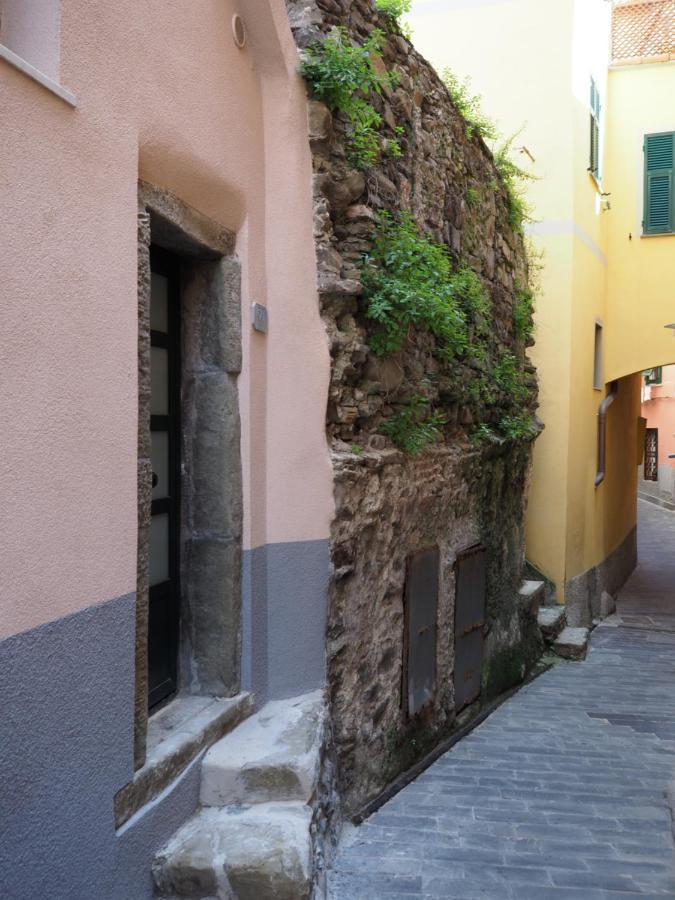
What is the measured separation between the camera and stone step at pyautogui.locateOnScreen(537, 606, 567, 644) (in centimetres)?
895

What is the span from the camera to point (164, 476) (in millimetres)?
3463

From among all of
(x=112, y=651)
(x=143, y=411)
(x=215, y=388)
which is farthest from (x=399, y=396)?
(x=112, y=651)

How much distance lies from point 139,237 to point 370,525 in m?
2.15

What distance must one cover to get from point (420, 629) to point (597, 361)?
292 inches

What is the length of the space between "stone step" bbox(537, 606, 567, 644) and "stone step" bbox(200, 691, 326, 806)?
5.99 m

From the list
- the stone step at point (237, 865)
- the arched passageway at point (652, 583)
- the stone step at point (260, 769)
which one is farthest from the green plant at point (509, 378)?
the arched passageway at point (652, 583)

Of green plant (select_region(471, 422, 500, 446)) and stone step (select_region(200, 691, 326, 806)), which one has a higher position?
green plant (select_region(471, 422, 500, 446))

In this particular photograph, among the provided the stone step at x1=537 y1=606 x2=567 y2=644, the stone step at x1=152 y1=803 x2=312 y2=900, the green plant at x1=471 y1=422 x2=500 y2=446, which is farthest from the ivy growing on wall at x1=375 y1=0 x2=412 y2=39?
the stone step at x1=537 y1=606 x2=567 y2=644

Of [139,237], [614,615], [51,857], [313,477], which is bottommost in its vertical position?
[614,615]

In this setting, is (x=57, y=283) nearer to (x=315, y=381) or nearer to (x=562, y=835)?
(x=315, y=381)

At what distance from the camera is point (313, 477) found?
395cm

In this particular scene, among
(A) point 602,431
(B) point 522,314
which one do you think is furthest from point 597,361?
(B) point 522,314

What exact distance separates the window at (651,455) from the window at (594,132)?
64.3 ft

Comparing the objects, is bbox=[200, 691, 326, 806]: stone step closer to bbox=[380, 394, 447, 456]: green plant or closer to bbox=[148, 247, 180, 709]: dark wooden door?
bbox=[148, 247, 180, 709]: dark wooden door
